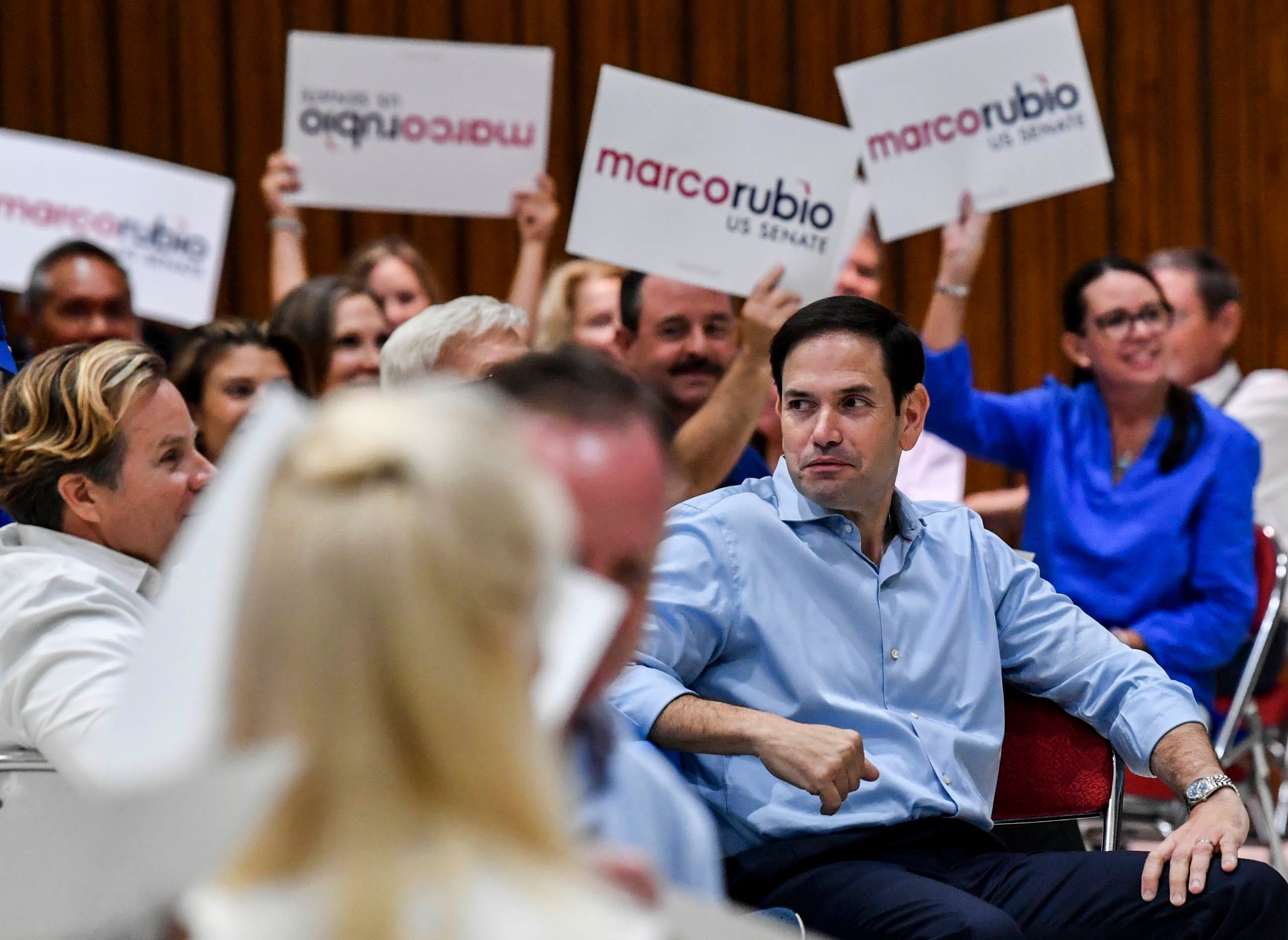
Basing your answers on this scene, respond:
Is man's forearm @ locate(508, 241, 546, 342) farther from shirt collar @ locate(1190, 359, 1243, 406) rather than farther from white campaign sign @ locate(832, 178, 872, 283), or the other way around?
shirt collar @ locate(1190, 359, 1243, 406)

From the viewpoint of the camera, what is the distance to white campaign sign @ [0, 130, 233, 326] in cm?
434

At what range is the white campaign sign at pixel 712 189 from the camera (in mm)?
3604

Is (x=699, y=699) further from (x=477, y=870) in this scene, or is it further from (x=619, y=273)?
(x=619, y=273)

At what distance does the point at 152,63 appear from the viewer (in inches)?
236

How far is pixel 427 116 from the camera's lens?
4.30 m

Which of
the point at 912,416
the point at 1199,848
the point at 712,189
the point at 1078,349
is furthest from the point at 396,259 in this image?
the point at 1199,848

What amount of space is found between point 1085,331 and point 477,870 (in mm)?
3552

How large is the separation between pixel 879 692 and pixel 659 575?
1.24ft

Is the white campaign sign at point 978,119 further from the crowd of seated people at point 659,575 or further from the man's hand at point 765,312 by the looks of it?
the man's hand at point 765,312

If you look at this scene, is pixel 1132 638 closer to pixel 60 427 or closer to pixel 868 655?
pixel 868 655

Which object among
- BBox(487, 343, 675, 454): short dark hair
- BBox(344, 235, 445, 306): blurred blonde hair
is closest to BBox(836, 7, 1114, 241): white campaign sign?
BBox(344, 235, 445, 306): blurred blonde hair

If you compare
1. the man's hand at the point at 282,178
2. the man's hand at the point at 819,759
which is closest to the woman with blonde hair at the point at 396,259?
A: the man's hand at the point at 282,178

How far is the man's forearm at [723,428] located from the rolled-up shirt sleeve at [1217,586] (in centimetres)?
98

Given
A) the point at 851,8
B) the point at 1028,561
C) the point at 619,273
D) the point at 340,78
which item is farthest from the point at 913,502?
the point at 851,8
